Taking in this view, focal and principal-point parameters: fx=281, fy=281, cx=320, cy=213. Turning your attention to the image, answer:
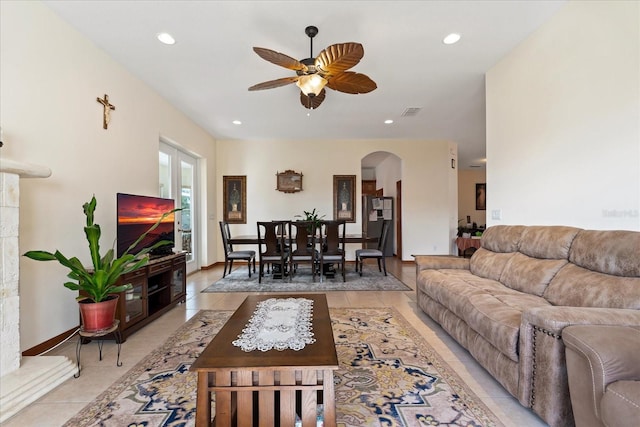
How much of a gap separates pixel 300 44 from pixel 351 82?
693 mm

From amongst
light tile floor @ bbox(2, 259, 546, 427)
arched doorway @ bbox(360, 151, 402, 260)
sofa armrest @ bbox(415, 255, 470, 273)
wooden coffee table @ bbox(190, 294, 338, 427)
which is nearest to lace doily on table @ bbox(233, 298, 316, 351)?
wooden coffee table @ bbox(190, 294, 338, 427)

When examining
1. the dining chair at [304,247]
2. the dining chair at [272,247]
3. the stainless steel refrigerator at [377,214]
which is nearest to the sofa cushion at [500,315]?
the dining chair at [304,247]

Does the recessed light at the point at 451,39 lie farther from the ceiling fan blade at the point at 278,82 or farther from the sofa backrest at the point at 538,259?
the sofa backrest at the point at 538,259

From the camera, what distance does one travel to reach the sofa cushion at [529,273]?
2.04 metres

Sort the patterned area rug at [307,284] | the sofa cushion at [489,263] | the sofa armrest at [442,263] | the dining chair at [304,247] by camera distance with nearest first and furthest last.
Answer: the sofa cushion at [489,263], the sofa armrest at [442,263], the patterned area rug at [307,284], the dining chair at [304,247]

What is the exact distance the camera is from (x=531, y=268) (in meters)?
2.20

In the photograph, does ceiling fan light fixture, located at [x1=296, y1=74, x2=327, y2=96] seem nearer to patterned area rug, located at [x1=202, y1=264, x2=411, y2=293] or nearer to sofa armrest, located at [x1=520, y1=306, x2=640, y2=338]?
sofa armrest, located at [x1=520, y1=306, x2=640, y2=338]

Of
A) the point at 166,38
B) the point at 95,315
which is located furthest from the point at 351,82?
the point at 95,315

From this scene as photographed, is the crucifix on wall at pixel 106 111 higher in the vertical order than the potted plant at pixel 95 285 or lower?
higher

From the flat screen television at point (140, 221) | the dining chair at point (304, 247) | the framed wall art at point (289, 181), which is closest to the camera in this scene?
the flat screen television at point (140, 221)

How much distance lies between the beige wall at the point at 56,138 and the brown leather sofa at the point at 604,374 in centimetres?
343

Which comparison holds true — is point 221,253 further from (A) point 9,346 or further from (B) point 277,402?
(B) point 277,402

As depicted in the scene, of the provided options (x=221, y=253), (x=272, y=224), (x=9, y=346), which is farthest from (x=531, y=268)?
(x=221, y=253)

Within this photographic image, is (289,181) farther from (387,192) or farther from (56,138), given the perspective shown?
(56,138)
